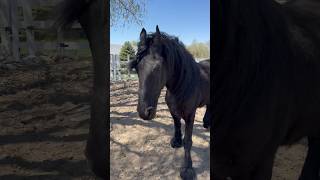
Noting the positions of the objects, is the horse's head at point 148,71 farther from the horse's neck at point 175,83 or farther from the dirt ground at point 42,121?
the dirt ground at point 42,121

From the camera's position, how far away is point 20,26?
2066 mm

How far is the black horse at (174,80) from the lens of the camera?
4.51 feet

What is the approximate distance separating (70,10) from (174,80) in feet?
1.91

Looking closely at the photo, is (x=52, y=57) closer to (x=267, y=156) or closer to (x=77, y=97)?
(x=77, y=97)

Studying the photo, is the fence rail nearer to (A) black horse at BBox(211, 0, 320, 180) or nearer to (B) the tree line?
(B) the tree line

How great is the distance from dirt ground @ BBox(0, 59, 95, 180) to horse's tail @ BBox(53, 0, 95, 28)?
560 millimetres

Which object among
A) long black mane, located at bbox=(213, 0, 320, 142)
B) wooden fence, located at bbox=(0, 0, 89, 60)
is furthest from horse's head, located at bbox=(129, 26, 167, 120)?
wooden fence, located at bbox=(0, 0, 89, 60)

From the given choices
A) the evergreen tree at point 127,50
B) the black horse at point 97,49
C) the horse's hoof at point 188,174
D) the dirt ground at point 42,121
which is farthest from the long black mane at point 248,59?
the dirt ground at point 42,121

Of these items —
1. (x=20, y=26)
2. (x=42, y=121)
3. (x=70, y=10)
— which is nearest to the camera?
(x=70, y=10)

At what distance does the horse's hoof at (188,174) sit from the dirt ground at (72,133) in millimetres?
23

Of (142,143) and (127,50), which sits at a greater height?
(127,50)

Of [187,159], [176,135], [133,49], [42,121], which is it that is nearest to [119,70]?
[133,49]

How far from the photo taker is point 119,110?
4.73ft

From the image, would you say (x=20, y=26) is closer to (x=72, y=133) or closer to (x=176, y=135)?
(x=72, y=133)
